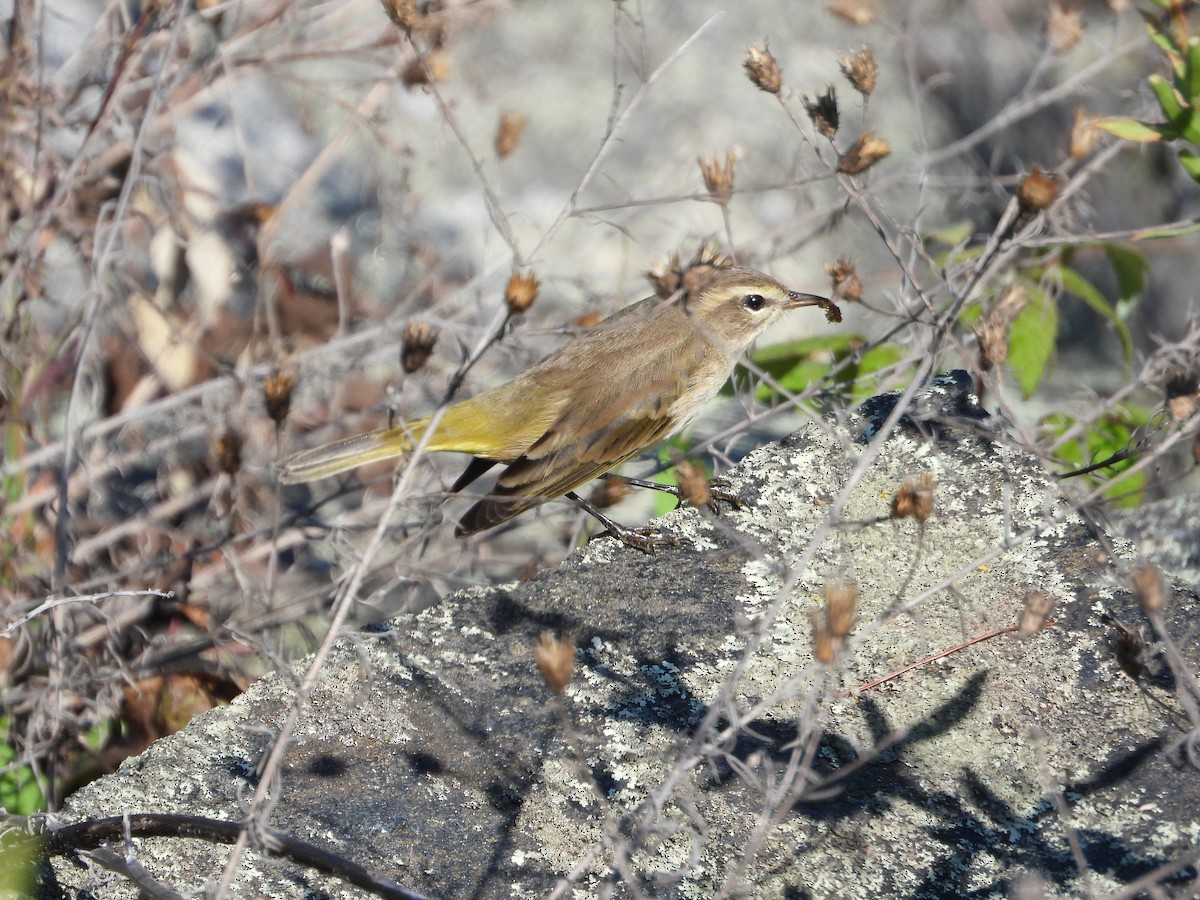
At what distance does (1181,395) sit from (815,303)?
169cm

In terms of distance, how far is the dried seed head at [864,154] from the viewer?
347 centimetres

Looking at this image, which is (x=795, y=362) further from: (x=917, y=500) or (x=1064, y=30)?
(x=917, y=500)

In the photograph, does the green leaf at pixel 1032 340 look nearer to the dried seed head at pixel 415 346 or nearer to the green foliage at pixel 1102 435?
the green foliage at pixel 1102 435

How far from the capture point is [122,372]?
6113mm

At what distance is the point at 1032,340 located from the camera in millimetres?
4785

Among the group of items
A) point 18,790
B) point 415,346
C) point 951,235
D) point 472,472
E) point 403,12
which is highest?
point 403,12

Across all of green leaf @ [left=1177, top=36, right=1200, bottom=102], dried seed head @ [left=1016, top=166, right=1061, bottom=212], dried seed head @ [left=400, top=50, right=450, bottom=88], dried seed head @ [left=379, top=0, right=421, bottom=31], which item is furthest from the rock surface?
dried seed head @ [left=400, top=50, right=450, bottom=88]

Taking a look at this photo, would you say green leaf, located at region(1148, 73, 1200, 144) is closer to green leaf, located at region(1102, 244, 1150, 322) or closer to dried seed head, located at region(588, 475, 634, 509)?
green leaf, located at region(1102, 244, 1150, 322)

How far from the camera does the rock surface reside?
7.97 ft

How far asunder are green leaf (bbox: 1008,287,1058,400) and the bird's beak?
28.2 inches

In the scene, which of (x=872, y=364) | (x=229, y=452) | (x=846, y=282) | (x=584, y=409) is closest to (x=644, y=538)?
(x=846, y=282)

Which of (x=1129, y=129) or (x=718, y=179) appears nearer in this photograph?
(x=718, y=179)

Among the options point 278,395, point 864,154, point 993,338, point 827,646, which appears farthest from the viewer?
point 278,395

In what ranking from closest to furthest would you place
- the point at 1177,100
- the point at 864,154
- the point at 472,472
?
the point at 864,154 < the point at 1177,100 < the point at 472,472
